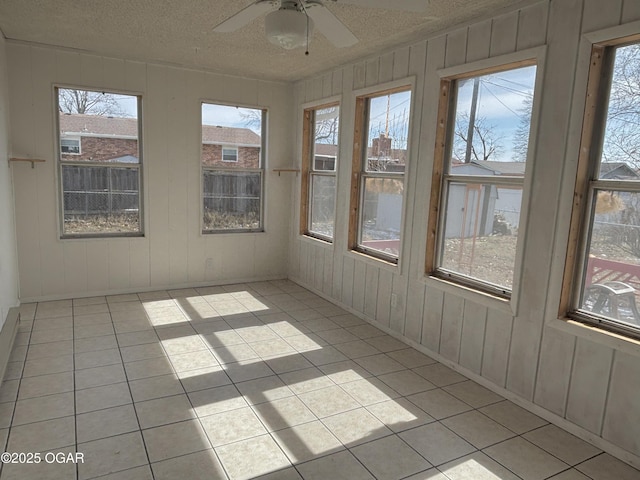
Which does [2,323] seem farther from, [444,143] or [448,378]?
[444,143]

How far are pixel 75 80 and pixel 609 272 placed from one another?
→ 4600 mm

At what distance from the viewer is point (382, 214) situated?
4.00m

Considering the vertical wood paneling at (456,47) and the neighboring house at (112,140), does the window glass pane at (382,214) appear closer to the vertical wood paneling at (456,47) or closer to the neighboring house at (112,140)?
the vertical wood paneling at (456,47)

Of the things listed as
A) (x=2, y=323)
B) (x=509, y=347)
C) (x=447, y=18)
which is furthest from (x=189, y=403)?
(x=447, y=18)

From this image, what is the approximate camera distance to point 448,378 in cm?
308

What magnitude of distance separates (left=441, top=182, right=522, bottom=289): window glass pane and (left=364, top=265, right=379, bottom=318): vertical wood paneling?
792 mm

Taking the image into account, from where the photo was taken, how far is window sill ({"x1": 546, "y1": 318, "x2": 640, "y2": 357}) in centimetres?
218

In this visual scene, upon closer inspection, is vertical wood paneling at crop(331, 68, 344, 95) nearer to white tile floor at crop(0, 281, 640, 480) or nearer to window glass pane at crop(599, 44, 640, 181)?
white tile floor at crop(0, 281, 640, 480)

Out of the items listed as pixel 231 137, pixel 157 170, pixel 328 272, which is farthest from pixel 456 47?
pixel 157 170

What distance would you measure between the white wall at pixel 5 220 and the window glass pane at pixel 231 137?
180 centimetres

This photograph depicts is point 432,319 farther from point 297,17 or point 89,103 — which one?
point 89,103

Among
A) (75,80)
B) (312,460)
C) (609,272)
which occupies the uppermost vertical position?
(75,80)

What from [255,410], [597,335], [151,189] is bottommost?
[255,410]

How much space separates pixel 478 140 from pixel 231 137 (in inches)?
118
